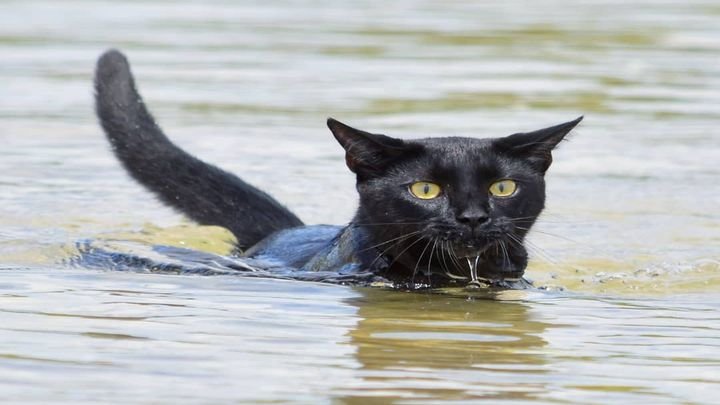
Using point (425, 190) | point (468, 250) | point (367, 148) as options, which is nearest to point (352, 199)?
point (367, 148)

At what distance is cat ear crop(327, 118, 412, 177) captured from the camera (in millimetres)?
5633

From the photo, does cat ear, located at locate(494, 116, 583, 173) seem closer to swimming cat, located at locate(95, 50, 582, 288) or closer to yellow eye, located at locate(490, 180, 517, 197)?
swimming cat, located at locate(95, 50, 582, 288)

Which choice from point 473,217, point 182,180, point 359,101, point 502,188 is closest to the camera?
point 473,217

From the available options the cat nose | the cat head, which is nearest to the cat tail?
the cat head

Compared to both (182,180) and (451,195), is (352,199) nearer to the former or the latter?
(182,180)

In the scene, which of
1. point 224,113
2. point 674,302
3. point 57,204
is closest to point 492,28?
point 224,113

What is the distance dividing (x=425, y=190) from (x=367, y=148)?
0.93 ft

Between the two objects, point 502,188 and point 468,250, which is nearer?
point 468,250

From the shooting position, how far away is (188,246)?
7.40m

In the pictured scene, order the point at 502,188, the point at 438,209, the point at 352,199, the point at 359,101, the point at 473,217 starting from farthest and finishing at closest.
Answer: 1. the point at 359,101
2. the point at 352,199
3. the point at 502,188
4. the point at 438,209
5. the point at 473,217

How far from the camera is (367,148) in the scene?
5703mm

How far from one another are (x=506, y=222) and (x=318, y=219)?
2.85m

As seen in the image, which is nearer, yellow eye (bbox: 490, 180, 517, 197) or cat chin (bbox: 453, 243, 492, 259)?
cat chin (bbox: 453, 243, 492, 259)

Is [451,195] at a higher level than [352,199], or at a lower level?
higher
